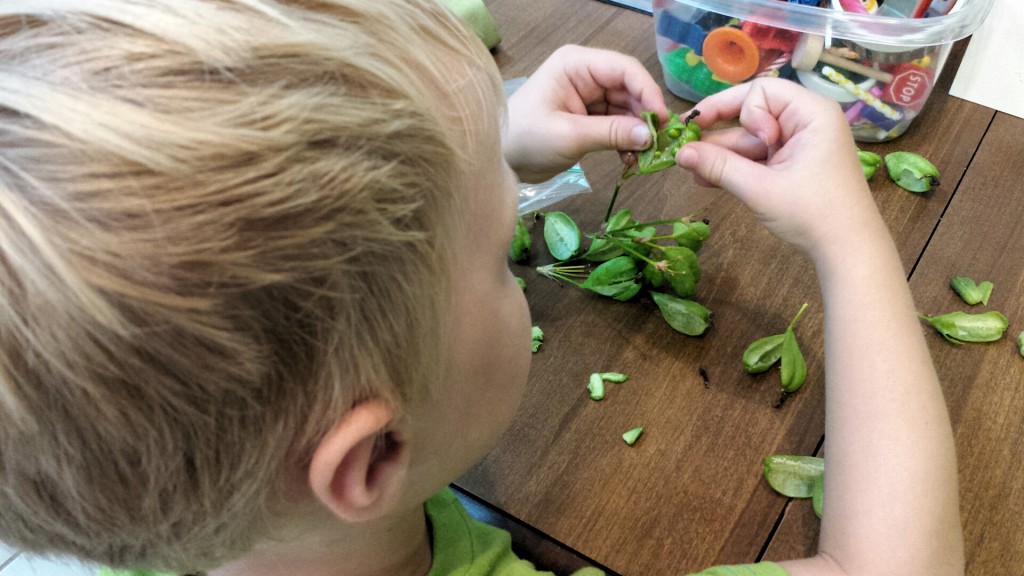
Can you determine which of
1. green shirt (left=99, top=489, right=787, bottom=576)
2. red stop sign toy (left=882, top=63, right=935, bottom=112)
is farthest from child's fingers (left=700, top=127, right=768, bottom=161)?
green shirt (left=99, top=489, right=787, bottom=576)

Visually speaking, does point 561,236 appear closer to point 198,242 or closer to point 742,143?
point 742,143

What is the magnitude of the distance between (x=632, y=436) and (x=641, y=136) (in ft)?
0.86

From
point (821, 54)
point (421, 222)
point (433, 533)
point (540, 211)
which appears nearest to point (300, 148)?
point (421, 222)

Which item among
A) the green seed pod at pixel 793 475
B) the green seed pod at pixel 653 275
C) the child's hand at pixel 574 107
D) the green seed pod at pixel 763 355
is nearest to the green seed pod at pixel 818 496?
the green seed pod at pixel 793 475

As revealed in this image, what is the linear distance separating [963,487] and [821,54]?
48 centimetres

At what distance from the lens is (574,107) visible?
0.76 meters

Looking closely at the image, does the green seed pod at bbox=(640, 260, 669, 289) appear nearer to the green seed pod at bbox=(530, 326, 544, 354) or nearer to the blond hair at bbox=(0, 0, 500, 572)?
the green seed pod at bbox=(530, 326, 544, 354)

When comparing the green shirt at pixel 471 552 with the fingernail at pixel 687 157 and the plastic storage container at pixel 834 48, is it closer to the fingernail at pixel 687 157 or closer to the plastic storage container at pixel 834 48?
the fingernail at pixel 687 157

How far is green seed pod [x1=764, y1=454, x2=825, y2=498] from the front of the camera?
600 mm

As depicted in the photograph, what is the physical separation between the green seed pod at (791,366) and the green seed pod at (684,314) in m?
0.07

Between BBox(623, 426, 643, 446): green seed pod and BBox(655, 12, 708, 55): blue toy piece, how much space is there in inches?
18.8

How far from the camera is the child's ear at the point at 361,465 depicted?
366 millimetres

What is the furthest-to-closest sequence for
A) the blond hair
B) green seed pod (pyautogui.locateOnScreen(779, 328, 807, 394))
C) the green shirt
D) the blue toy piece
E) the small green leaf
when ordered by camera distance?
1. the blue toy piece
2. the small green leaf
3. green seed pod (pyautogui.locateOnScreen(779, 328, 807, 394))
4. the green shirt
5. the blond hair

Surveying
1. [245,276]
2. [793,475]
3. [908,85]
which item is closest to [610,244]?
[793,475]
